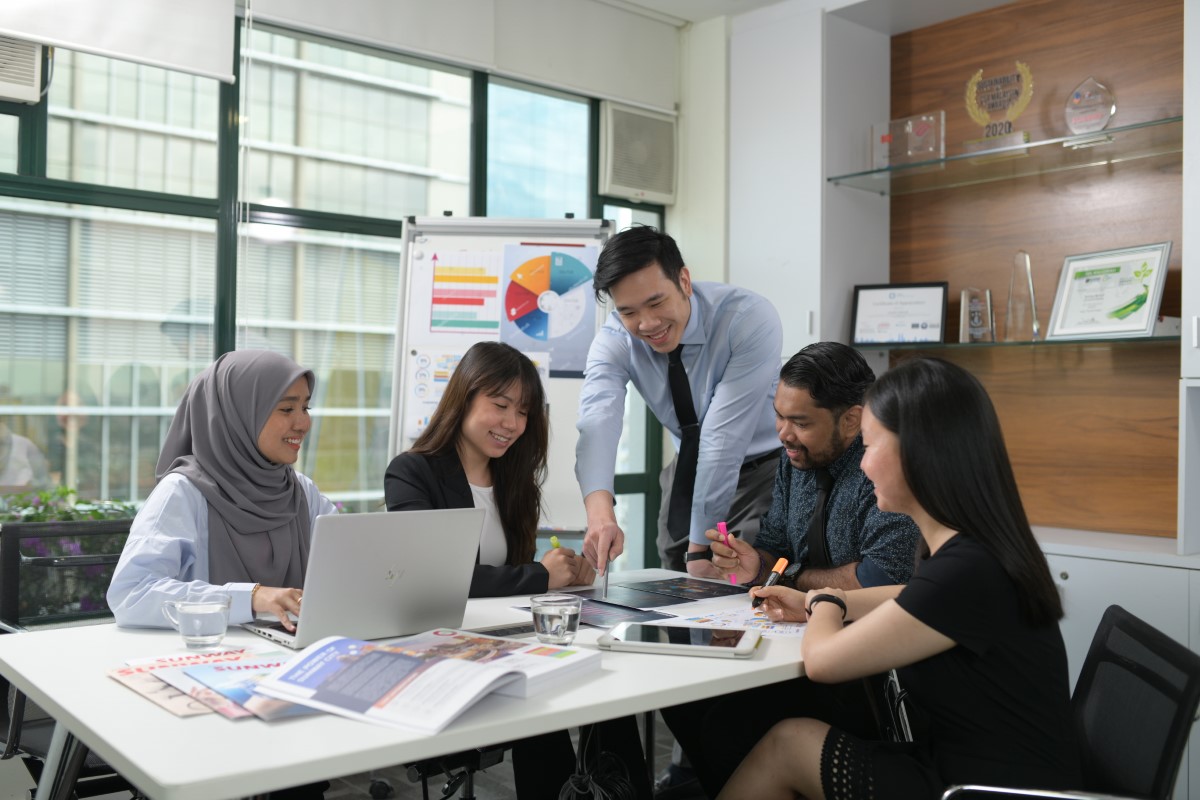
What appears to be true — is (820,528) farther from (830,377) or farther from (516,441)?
(516,441)

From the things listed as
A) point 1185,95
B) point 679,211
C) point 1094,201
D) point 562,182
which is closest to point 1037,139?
point 1094,201

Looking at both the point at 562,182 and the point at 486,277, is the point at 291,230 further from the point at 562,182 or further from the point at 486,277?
the point at 562,182

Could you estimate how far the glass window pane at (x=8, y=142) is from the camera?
10.7 feet

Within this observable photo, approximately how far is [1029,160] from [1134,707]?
2.63 metres

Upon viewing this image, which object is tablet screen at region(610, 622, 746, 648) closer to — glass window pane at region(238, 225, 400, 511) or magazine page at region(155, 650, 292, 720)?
magazine page at region(155, 650, 292, 720)

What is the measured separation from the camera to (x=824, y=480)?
7.66 feet

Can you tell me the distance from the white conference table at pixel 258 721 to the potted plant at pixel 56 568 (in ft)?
2.08

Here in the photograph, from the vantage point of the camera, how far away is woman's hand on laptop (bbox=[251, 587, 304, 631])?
1.80 meters

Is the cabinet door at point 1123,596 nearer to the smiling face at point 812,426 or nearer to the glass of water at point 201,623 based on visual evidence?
the smiling face at point 812,426

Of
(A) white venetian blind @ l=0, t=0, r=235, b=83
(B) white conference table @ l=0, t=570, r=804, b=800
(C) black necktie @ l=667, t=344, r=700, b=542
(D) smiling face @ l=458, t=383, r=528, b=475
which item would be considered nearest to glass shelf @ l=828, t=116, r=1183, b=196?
(C) black necktie @ l=667, t=344, r=700, b=542

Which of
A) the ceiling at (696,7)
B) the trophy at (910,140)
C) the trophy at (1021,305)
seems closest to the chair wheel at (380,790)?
the trophy at (1021,305)

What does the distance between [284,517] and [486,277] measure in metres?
1.82

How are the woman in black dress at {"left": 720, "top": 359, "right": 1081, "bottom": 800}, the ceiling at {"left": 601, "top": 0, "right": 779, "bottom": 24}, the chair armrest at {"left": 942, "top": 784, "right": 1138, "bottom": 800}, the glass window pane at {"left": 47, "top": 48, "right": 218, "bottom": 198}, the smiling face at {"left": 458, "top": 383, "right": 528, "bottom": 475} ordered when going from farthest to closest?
the ceiling at {"left": 601, "top": 0, "right": 779, "bottom": 24}
the glass window pane at {"left": 47, "top": 48, "right": 218, "bottom": 198}
the smiling face at {"left": 458, "top": 383, "right": 528, "bottom": 475}
the woman in black dress at {"left": 720, "top": 359, "right": 1081, "bottom": 800}
the chair armrest at {"left": 942, "top": 784, "right": 1138, "bottom": 800}

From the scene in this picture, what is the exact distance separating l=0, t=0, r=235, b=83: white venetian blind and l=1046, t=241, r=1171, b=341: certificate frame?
2.98 metres
